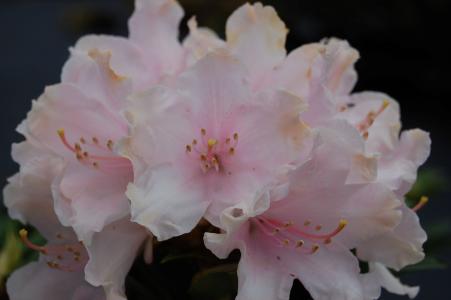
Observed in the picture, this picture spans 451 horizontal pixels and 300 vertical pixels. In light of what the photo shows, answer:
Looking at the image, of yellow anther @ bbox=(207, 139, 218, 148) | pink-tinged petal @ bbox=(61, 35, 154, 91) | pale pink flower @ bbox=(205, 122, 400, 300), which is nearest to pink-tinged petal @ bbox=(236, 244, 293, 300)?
pale pink flower @ bbox=(205, 122, 400, 300)

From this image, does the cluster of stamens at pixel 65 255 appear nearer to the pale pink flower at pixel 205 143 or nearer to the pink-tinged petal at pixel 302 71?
the pale pink flower at pixel 205 143

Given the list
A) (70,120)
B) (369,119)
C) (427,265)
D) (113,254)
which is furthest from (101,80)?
(427,265)

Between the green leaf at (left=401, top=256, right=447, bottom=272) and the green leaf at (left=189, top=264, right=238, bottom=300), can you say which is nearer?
the green leaf at (left=189, top=264, right=238, bottom=300)

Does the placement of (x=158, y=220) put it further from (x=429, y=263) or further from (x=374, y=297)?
(x=429, y=263)

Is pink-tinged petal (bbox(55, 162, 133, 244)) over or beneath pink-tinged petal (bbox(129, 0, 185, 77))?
beneath

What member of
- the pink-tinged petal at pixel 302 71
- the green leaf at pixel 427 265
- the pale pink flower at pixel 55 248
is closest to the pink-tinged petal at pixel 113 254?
the pale pink flower at pixel 55 248

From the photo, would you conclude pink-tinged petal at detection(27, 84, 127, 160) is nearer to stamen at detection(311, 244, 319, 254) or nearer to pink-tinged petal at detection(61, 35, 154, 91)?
pink-tinged petal at detection(61, 35, 154, 91)

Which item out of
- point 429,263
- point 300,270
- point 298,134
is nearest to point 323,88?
point 298,134
